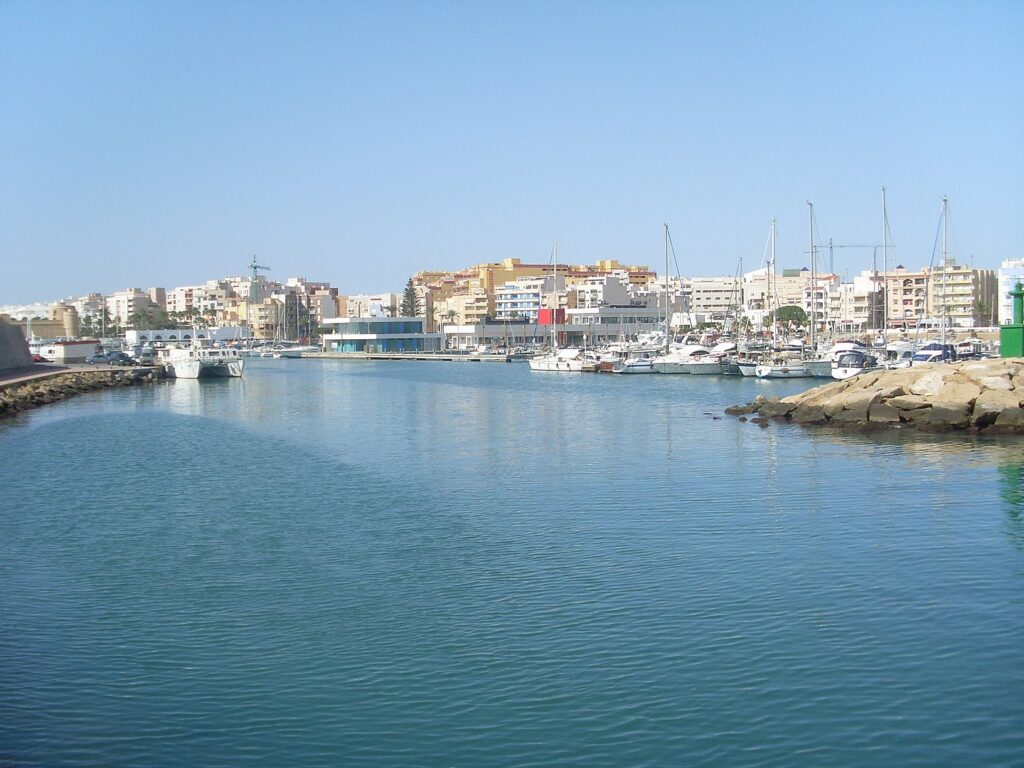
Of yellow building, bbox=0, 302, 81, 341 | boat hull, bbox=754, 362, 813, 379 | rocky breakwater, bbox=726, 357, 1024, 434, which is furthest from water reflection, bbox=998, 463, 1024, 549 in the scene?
yellow building, bbox=0, 302, 81, 341

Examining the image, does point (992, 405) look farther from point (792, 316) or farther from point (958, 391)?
point (792, 316)

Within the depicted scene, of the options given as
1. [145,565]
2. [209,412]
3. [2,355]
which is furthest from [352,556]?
[2,355]

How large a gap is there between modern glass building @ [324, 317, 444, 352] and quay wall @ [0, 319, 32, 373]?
58808 mm

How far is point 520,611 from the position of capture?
13055 mm

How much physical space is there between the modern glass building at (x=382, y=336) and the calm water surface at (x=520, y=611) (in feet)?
334

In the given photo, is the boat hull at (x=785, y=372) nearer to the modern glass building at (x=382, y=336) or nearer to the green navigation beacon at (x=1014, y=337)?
the green navigation beacon at (x=1014, y=337)

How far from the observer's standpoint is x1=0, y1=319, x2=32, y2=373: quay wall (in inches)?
2445

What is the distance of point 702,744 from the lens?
30.5 ft

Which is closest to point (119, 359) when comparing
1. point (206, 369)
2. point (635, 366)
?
point (206, 369)

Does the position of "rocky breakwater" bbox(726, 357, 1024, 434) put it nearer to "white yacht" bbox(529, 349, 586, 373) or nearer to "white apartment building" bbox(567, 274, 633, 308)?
"white yacht" bbox(529, 349, 586, 373)

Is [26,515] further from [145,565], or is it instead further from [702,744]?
[702,744]

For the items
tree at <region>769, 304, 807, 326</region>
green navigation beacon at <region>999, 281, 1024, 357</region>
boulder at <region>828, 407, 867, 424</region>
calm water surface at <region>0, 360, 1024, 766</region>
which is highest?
tree at <region>769, 304, 807, 326</region>

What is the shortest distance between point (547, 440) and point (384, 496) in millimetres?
10847

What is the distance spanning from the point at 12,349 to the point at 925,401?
176ft
